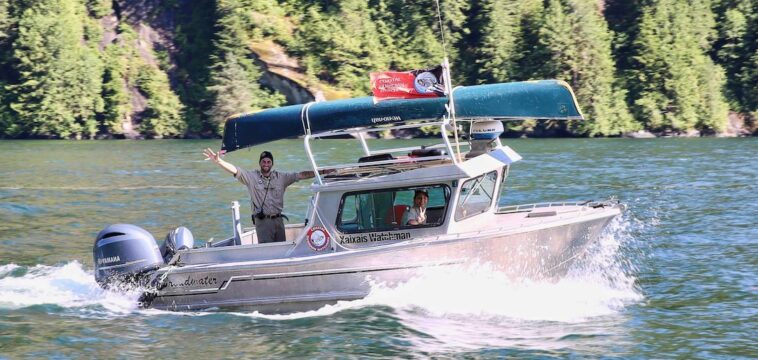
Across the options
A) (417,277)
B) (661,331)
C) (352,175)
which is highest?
(352,175)

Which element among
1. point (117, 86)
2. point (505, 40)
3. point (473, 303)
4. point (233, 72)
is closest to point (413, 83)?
point (473, 303)

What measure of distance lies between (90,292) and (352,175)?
477 cm

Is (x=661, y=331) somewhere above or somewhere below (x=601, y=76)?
below

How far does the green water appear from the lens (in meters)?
14.4

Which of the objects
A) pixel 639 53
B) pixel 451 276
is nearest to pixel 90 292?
pixel 451 276

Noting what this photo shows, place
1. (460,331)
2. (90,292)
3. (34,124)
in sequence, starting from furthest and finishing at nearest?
1. (34,124)
2. (90,292)
3. (460,331)

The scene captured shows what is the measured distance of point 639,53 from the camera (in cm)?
7044

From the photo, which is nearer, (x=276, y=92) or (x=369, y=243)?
(x=369, y=243)

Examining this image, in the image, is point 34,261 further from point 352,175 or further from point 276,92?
point 276,92

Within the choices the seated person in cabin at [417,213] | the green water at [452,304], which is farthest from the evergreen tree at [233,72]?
the seated person in cabin at [417,213]

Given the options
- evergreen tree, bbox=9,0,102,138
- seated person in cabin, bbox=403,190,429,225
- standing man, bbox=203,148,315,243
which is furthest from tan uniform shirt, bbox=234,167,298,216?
evergreen tree, bbox=9,0,102,138

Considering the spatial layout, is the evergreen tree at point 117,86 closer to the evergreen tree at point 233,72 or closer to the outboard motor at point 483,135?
the evergreen tree at point 233,72

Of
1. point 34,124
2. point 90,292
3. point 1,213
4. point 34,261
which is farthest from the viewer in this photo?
point 34,124

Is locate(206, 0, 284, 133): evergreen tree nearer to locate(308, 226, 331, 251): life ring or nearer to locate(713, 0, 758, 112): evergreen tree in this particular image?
locate(713, 0, 758, 112): evergreen tree
